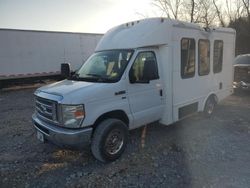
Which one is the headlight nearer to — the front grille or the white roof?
the front grille

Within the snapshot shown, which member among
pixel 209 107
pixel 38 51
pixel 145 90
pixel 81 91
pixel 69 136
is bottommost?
pixel 209 107

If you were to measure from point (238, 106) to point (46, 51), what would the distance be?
476 inches

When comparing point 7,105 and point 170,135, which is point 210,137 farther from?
point 7,105

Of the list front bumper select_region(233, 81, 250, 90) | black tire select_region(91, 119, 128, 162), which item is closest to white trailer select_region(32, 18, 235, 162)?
black tire select_region(91, 119, 128, 162)

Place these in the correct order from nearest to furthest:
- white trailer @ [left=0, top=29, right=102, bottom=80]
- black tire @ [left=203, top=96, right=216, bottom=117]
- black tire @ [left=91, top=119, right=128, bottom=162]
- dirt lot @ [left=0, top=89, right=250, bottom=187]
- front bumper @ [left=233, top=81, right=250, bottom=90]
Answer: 1. dirt lot @ [left=0, top=89, right=250, bottom=187]
2. black tire @ [left=91, top=119, right=128, bottom=162]
3. black tire @ [left=203, top=96, right=216, bottom=117]
4. front bumper @ [left=233, top=81, right=250, bottom=90]
5. white trailer @ [left=0, top=29, right=102, bottom=80]

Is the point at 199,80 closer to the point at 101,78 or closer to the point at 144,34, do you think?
the point at 144,34

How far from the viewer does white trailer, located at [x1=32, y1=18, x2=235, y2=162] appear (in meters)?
4.36

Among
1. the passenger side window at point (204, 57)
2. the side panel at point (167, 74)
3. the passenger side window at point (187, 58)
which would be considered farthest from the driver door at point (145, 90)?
the passenger side window at point (204, 57)

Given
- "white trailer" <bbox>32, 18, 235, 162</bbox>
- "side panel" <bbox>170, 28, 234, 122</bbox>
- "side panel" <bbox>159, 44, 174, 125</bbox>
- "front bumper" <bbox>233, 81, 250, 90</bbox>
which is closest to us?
"white trailer" <bbox>32, 18, 235, 162</bbox>

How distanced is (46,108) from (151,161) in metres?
2.26

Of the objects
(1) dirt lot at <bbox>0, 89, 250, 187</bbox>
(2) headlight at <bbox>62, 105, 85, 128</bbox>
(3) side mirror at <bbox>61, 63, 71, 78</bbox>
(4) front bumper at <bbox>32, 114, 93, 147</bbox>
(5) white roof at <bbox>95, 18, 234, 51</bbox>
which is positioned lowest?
(1) dirt lot at <bbox>0, 89, 250, 187</bbox>

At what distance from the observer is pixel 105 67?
528 cm

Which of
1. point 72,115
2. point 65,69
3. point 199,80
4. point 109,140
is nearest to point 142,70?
point 109,140

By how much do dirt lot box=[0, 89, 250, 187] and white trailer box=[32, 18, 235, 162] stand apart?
0.46 meters
